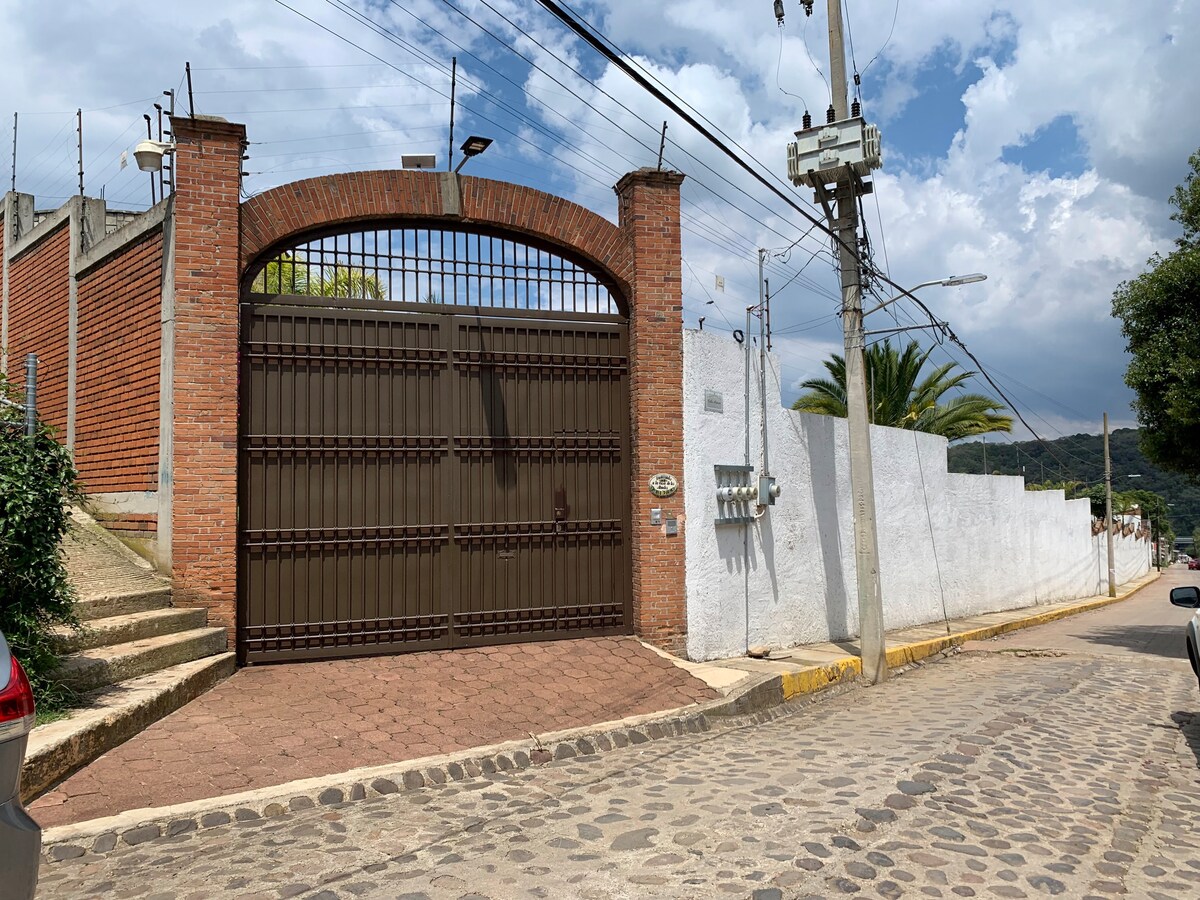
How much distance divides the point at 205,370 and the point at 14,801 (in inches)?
222

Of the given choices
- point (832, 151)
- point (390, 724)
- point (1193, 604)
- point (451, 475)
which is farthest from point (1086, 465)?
point (390, 724)

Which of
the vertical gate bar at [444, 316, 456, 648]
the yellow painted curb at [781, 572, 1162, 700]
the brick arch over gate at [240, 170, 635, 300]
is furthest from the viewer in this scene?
the yellow painted curb at [781, 572, 1162, 700]

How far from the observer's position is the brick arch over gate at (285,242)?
757 cm

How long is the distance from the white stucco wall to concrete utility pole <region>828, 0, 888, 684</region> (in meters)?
0.86

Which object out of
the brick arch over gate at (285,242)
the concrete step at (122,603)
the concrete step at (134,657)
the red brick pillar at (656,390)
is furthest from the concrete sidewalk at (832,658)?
the concrete step at (122,603)

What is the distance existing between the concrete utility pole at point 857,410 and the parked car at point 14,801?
8579 millimetres

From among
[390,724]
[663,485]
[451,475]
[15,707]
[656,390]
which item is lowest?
[390,724]

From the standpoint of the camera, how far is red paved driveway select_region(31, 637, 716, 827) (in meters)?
5.28

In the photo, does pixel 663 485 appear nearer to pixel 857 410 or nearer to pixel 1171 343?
pixel 857 410

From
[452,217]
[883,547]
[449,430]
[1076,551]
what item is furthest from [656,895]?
[1076,551]

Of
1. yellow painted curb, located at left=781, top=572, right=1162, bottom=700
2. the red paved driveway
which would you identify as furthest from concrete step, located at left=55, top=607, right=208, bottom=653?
yellow painted curb, located at left=781, top=572, right=1162, bottom=700

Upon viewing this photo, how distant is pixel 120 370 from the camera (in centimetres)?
860

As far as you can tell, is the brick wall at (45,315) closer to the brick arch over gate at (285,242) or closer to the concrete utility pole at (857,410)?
the brick arch over gate at (285,242)

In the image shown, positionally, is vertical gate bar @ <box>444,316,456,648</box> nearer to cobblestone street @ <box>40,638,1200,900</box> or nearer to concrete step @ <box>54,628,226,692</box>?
concrete step @ <box>54,628,226,692</box>
